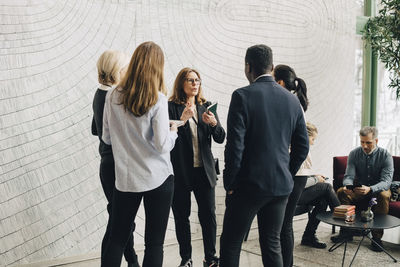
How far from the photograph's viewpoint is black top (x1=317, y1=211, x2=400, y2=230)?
3547 mm

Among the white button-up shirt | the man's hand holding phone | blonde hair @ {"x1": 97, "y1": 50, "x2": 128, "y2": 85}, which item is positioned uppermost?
blonde hair @ {"x1": 97, "y1": 50, "x2": 128, "y2": 85}

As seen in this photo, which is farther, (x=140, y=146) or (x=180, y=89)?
(x=180, y=89)

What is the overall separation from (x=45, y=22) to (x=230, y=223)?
2.54m

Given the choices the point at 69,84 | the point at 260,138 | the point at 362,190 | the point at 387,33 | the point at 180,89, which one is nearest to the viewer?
the point at 260,138

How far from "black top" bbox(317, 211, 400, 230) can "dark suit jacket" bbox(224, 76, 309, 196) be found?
4.63 feet

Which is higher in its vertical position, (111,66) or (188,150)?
(111,66)

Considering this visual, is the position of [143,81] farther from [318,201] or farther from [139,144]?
[318,201]

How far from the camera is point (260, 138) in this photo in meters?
2.38

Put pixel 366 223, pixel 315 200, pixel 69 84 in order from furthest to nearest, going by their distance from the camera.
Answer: pixel 315 200 < pixel 69 84 < pixel 366 223

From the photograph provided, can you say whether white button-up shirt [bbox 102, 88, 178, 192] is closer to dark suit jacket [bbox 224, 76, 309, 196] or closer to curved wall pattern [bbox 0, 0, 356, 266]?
dark suit jacket [bbox 224, 76, 309, 196]

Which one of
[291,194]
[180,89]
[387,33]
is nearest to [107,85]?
[180,89]

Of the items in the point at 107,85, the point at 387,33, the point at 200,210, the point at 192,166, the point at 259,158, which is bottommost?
the point at 200,210

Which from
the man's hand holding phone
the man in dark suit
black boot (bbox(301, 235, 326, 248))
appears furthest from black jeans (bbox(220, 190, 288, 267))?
the man's hand holding phone

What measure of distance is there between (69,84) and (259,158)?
2256 millimetres
